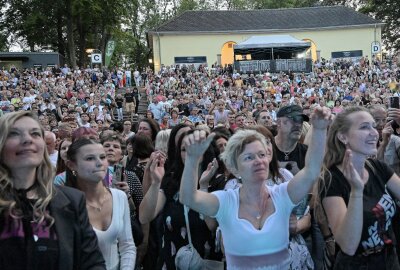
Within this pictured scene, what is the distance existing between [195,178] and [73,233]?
769 millimetres

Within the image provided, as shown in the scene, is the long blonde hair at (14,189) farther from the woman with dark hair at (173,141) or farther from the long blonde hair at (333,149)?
the woman with dark hair at (173,141)

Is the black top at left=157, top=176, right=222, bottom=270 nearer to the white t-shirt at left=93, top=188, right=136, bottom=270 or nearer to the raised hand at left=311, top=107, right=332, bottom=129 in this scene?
the white t-shirt at left=93, top=188, right=136, bottom=270

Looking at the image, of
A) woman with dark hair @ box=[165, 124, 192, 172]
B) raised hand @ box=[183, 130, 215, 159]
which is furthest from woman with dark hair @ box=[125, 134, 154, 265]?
raised hand @ box=[183, 130, 215, 159]

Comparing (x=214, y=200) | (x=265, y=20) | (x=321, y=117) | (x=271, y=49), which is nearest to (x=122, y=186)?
(x=214, y=200)

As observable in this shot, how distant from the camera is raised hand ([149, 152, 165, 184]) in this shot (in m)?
3.88

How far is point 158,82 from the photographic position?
2883cm

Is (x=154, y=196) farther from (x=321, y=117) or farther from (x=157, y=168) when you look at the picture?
(x=321, y=117)

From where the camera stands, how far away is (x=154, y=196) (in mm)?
3982

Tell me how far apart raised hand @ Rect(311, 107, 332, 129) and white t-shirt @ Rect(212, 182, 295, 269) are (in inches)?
19.3

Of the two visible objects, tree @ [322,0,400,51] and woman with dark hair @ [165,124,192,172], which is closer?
woman with dark hair @ [165,124,192,172]

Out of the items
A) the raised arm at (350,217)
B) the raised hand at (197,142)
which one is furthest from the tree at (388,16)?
the raised hand at (197,142)

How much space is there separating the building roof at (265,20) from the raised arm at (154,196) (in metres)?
40.5

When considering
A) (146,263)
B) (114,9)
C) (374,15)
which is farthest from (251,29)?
(146,263)

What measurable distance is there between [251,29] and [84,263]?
43988mm
